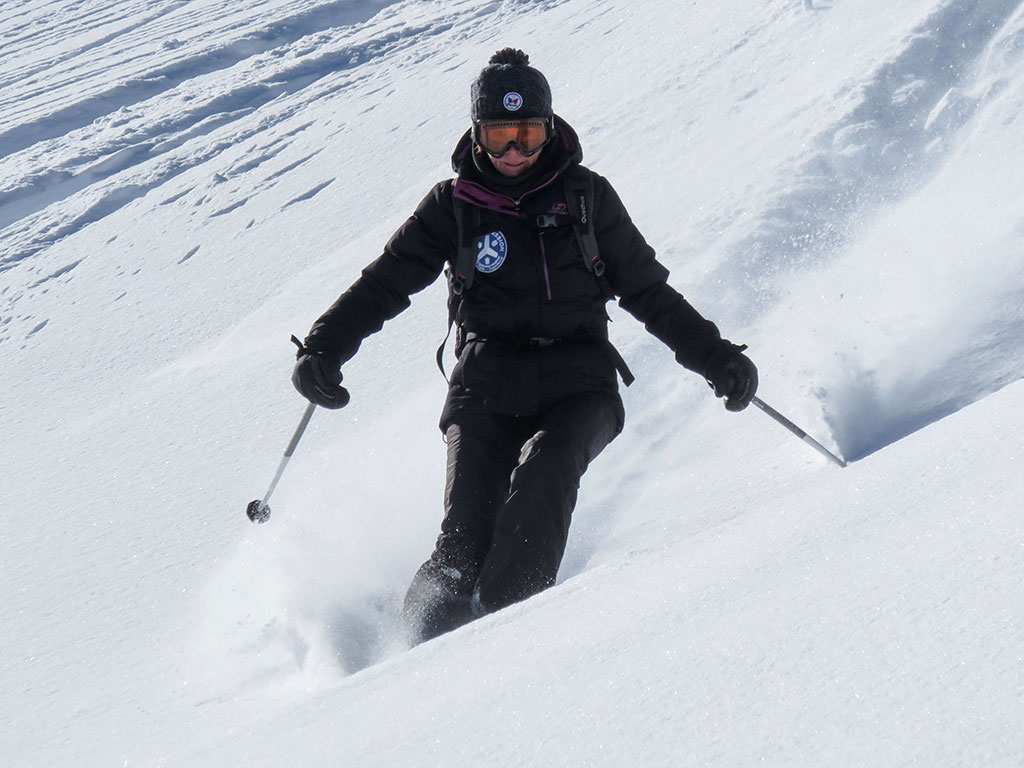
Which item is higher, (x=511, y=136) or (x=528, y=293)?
(x=511, y=136)

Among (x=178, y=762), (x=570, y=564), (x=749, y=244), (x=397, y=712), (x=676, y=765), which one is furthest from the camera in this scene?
(x=749, y=244)

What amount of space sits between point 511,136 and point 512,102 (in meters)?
0.10

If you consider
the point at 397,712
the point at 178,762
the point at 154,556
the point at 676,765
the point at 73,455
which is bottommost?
the point at 73,455

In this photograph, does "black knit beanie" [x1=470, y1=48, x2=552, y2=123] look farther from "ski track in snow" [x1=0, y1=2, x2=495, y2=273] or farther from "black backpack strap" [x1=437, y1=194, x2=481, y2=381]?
"ski track in snow" [x1=0, y1=2, x2=495, y2=273]

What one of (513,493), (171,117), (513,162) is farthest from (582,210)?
(171,117)

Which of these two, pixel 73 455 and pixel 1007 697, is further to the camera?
pixel 73 455

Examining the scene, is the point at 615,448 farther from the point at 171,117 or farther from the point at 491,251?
the point at 171,117

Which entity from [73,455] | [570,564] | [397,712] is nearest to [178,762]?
[397,712]

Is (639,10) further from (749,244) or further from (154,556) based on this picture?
(154,556)

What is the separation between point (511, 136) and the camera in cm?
310

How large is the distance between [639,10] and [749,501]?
10333 mm

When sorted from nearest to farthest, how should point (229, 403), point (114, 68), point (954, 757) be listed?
point (954, 757)
point (229, 403)
point (114, 68)

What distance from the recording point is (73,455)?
6000 millimetres

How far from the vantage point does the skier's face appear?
3.11 metres
